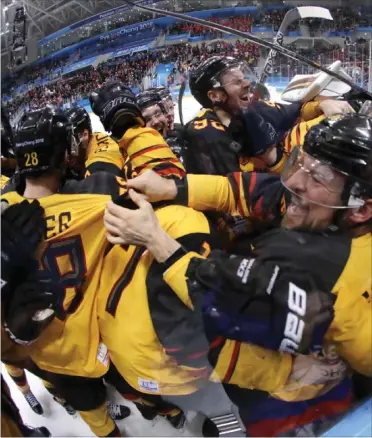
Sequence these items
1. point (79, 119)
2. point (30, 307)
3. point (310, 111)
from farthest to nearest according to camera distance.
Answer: point (310, 111)
point (79, 119)
point (30, 307)

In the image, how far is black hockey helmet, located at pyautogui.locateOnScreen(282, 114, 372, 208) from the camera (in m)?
0.67

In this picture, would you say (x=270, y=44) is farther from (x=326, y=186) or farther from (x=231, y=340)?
(x=231, y=340)

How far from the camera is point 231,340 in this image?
29.6 inches

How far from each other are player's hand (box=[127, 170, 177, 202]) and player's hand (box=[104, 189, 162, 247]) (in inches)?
1.7

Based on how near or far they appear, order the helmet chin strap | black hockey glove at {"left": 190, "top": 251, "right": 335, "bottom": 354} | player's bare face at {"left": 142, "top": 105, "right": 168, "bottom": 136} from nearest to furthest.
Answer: black hockey glove at {"left": 190, "top": 251, "right": 335, "bottom": 354} → the helmet chin strap → player's bare face at {"left": 142, "top": 105, "right": 168, "bottom": 136}

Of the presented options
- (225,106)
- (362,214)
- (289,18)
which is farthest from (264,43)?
(362,214)

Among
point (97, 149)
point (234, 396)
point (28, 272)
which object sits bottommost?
point (234, 396)

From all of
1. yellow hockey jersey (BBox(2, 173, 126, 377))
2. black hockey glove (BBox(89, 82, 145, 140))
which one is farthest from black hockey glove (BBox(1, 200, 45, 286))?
black hockey glove (BBox(89, 82, 145, 140))

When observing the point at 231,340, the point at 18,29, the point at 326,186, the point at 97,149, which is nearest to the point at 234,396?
the point at 231,340

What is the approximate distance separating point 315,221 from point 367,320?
0.16 m

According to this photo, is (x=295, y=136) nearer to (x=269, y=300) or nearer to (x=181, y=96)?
(x=181, y=96)

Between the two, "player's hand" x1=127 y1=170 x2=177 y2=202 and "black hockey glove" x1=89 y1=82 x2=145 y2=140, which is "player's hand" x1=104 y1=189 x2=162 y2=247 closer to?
"player's hand" x1=127 y1=170 x2=177 y2=202

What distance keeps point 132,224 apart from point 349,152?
1.17ft

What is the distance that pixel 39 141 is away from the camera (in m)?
0.78
